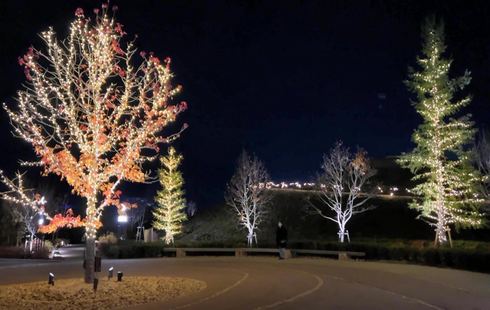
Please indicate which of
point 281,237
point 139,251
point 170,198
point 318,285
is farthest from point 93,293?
point 170,198

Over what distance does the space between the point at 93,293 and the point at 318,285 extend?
645 cm

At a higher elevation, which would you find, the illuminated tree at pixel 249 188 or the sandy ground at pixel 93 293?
the illuminated tree at pixel 249 188

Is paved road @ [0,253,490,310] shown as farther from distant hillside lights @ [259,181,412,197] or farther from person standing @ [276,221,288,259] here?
distant hillside lights @ [259,181,412,197]

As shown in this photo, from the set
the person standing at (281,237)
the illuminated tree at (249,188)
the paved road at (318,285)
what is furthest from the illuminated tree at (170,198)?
the paved road at (318,285)

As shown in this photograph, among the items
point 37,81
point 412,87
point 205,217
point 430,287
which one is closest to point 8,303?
point 37,81

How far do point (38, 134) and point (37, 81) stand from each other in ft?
4.97

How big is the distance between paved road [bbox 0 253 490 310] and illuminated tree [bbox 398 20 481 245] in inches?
310

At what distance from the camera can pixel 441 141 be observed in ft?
92.3

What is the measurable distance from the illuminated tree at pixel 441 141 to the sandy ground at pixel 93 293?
16.4 meters

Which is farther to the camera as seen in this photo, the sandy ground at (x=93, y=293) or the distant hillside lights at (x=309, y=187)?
the distant hillside lights at (x=309, y=187)

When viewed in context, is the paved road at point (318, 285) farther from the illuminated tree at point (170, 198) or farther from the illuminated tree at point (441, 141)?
the illuminated tree at point (170, 198)

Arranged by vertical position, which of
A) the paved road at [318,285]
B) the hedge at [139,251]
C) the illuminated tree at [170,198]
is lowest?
the paved road at [318,285]

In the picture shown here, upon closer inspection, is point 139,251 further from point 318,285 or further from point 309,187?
point 309,187

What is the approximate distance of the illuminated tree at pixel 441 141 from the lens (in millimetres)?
28109
